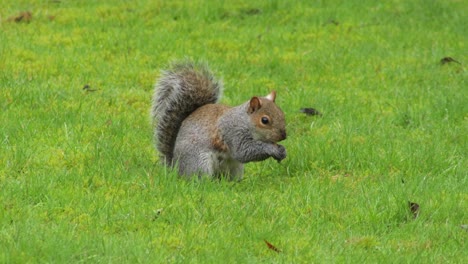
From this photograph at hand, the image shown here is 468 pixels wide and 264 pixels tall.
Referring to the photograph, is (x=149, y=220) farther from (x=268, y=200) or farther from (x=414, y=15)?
(x=414, y=15)

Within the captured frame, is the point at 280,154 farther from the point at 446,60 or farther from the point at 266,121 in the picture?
the point at 446,60

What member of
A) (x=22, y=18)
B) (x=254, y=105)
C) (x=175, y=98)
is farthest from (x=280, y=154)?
(x=22, y=18)

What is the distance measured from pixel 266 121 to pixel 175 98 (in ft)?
1.79

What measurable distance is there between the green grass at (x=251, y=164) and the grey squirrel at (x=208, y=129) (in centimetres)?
17

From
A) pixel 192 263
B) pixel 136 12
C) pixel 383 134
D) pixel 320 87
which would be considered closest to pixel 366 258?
pixel 192 263

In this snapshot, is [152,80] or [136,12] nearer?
[152,80]

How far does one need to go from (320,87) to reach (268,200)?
3016 mm

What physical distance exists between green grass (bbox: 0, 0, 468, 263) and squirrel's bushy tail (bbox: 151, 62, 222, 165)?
0.53 ft

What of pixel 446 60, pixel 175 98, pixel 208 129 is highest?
pixel 175 98

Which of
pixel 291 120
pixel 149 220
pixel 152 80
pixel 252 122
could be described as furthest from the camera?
pixel 152 80

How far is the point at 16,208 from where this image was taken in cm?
449

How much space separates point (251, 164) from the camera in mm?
5922

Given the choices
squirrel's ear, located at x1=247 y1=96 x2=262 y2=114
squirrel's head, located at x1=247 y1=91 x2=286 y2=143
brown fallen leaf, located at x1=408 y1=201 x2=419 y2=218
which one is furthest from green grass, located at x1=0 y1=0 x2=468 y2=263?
squirrel's ear, located at x1=247 y1=96 x2=262 y2=114

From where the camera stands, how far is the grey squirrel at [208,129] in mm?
5242
